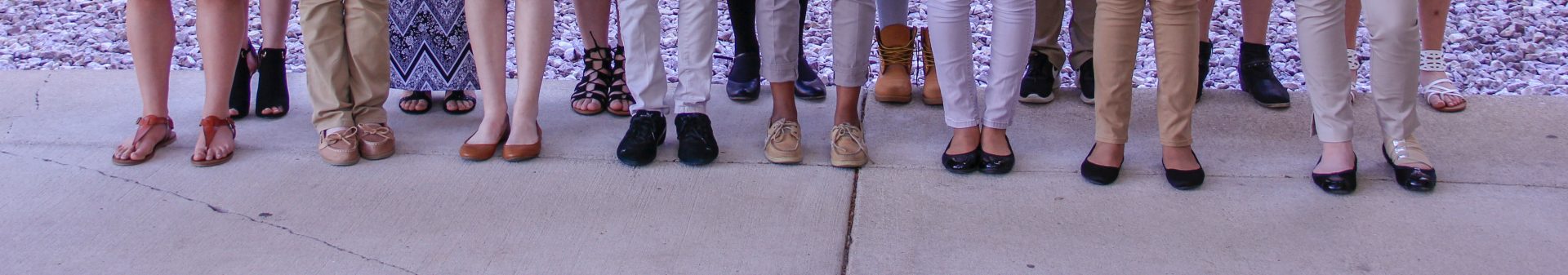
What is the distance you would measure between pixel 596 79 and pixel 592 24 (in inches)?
7.2

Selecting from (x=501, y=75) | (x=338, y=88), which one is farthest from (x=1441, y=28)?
(x=338, y=88)

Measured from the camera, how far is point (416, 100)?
3715 millimetres

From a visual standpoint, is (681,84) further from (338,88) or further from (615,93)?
(338,88)

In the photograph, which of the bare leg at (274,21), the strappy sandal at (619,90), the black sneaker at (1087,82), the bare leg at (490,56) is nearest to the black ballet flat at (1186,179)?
the black sneaker at (1087,82)

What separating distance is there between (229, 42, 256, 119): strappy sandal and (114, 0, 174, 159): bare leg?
338mm

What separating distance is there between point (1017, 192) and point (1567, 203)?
1245 millimetres

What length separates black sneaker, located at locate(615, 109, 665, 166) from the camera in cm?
301

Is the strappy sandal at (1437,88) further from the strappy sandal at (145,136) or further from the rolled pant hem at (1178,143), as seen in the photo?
the strappy sandal at (145,136)

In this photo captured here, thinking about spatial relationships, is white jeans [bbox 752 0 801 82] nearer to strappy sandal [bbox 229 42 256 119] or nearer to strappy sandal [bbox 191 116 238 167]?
strappy sandal [bbox 191 116 238 167]

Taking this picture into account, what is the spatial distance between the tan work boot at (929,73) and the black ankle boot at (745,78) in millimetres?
534

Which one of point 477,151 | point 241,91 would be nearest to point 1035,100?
point 477,151

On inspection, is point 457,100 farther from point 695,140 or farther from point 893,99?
point 893,99

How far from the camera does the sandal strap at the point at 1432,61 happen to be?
3674 millimetres

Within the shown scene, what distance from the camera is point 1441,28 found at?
3691 millimetres
